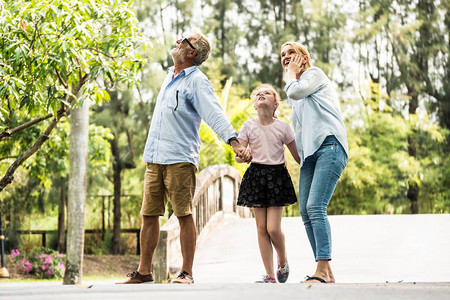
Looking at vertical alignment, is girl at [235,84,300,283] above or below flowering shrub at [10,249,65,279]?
above

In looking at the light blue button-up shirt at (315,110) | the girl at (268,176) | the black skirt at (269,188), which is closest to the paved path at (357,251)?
the girl at (268,176)

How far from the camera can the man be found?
190 inches

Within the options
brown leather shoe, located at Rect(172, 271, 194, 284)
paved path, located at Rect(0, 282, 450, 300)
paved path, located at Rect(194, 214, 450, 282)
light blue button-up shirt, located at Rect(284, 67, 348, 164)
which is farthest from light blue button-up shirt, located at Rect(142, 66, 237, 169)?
paved path, located at Rect(194, 214, 450, 282)

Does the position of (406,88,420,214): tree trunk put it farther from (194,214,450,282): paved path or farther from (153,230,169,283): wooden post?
(153,230,169,283): wooden post

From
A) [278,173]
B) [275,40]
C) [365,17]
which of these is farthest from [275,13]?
[278,173]

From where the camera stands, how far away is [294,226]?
10281 mm

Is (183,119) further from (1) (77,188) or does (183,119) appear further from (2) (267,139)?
(1) (77,188)

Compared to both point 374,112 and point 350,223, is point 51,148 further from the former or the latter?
point 374,112

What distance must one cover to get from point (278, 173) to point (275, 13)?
22.7 meters

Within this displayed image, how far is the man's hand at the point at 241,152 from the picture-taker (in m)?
4.83

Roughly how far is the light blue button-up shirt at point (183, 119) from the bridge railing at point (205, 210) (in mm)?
3581

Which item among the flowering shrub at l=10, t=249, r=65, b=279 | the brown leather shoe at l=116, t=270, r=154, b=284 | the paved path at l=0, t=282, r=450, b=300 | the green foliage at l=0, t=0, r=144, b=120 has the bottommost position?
the flowering shrub at l=10, t=249, r=65, b=279

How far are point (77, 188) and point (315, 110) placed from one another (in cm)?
1068

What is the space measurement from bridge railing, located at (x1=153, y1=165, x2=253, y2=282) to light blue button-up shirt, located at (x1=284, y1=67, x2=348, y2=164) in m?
3.84
